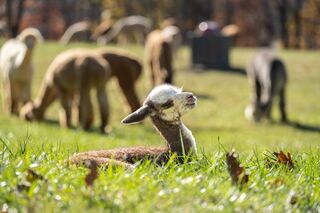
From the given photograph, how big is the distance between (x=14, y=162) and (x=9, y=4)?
128 ft

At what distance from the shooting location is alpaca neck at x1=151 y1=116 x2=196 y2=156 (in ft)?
19.7

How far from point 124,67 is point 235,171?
1418cm

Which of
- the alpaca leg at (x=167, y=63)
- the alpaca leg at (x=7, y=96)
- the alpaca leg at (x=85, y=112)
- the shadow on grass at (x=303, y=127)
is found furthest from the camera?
the alpaca leg at (x=167, y=63)

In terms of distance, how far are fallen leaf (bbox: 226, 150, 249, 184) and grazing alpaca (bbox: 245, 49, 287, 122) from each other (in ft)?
53.8

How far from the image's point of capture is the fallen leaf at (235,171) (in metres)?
4.60

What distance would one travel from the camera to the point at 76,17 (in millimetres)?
82375

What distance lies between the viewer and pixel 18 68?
2003cm

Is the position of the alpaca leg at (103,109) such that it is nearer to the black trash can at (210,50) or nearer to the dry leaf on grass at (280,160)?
the dry leaf on grass at (280,160)

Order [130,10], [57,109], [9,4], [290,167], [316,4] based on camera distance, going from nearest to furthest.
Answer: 1. [290,167]
2. [57,109]
3. [9,4]
4. [316,4]
5. [130,10]

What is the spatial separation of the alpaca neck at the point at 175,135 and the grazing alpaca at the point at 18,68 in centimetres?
1353

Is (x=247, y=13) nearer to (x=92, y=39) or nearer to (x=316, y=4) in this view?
(x=316, y=4)

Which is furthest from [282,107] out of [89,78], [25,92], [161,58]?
[89,78]

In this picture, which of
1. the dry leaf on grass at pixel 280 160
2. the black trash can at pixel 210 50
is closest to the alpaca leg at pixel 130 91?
the black trash can at pixel 210 50

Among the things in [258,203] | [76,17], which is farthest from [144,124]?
[76,17]
